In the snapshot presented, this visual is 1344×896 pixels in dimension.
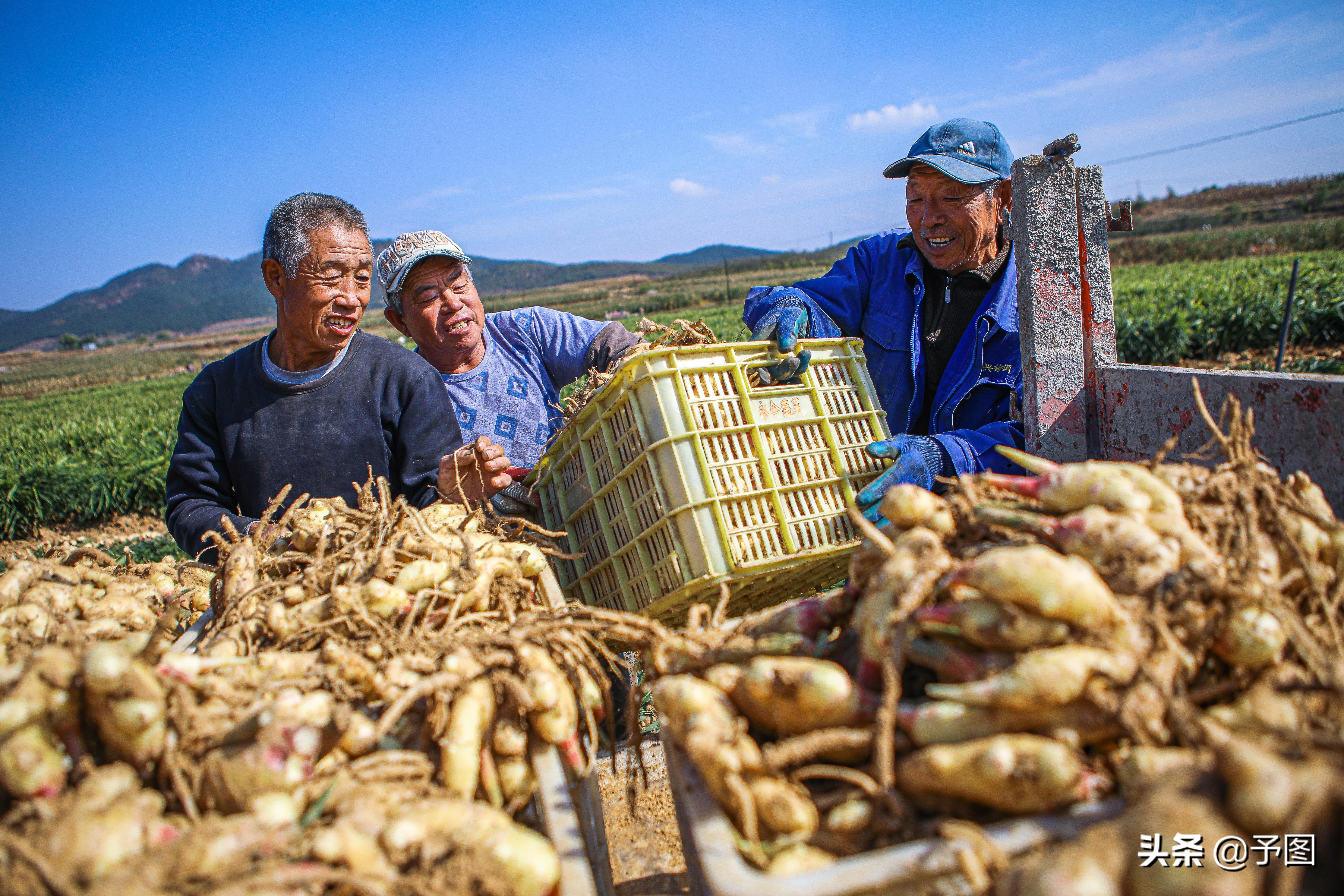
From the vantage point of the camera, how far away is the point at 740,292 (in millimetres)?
62406

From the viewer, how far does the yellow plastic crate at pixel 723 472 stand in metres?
1.92

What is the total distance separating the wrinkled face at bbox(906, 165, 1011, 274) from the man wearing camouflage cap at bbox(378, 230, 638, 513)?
1.39m

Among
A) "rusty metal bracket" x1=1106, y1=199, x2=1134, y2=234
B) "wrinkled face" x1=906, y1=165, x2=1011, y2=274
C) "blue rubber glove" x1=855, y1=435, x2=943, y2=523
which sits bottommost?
"blue rubber glove" x1=855, y1=435, x2=943, y2=523

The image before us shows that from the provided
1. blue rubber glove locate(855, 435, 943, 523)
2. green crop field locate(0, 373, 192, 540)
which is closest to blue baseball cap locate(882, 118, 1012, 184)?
blue rubber glove locate(855, 435, 943, 523)

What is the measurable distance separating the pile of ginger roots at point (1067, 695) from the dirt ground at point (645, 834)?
80 cm

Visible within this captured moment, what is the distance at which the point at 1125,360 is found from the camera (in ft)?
49.9

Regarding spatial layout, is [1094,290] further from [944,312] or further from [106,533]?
[106,533]

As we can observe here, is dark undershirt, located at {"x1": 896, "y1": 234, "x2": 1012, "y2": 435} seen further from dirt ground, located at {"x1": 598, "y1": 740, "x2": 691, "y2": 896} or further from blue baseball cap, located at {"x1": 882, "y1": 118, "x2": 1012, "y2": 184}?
dirt ground, located at {"x1": 598, "y1": 740, "x2": 691, "y2": 896}

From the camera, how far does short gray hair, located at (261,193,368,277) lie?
106 inches

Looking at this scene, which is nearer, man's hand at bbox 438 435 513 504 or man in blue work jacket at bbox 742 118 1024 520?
man's hand at bbox 438 435 513 504

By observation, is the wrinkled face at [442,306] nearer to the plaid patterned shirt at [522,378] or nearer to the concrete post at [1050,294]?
the plaid patterned shirt at [522,378]

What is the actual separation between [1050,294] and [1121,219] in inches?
19.6

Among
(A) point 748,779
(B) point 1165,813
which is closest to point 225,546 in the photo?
(A) point 748,779

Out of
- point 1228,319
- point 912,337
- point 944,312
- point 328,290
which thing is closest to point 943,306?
point 944,312
